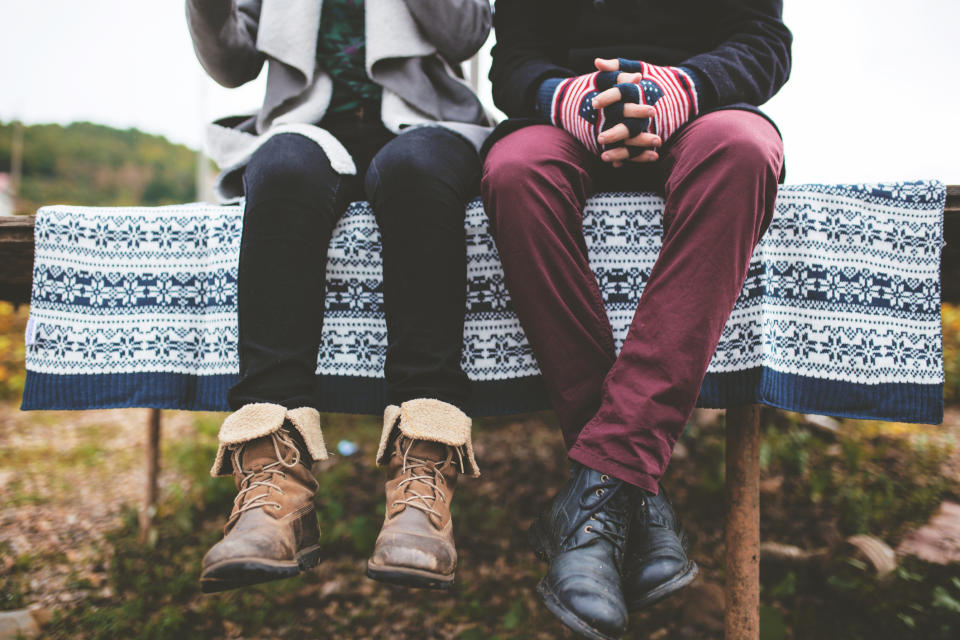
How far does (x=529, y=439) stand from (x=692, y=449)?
0.69 m

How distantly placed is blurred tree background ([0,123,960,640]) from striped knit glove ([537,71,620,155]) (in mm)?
1138

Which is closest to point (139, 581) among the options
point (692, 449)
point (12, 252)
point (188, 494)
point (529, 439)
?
point (188, 494)

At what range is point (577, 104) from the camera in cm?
110

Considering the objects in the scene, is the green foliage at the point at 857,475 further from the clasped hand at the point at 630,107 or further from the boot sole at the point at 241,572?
the boot sole at the point at 241,572

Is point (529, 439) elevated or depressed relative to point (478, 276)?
depressed

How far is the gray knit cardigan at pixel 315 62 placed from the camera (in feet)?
4.28

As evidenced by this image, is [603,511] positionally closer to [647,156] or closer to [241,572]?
[241,572]

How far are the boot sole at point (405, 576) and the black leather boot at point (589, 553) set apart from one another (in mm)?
171

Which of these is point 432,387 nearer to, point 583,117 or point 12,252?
point 583,117

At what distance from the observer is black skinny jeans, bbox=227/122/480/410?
972 millimetres

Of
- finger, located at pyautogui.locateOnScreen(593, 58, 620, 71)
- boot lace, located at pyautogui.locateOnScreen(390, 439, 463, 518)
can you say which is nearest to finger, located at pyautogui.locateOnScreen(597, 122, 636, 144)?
finger, located at pyautogui.locateOnScreen(593, 58, 620, 71)

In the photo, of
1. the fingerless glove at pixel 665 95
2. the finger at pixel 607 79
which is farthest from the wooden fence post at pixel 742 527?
the finger at pixel 607 79

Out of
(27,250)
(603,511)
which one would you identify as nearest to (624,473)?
(603,511)

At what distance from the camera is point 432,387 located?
96cm
